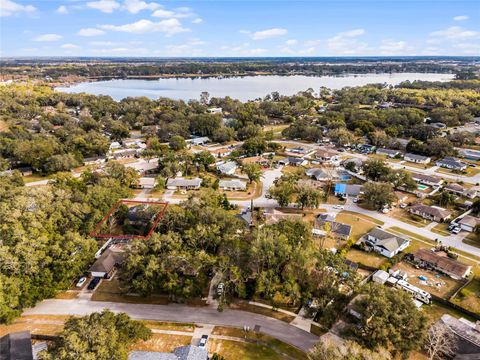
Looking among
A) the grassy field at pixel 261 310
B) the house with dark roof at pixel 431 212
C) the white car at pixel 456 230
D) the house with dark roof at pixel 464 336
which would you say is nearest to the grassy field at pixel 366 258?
the house with dark roof at pixel 464 336

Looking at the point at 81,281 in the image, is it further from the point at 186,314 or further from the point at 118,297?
the point at 186,314

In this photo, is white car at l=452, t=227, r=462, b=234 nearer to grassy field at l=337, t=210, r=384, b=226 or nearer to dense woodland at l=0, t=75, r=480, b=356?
grassy field at l=337, t=210, r=384, b=226

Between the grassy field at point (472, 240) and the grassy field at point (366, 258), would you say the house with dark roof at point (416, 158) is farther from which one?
the grassy field at point (366, 258)

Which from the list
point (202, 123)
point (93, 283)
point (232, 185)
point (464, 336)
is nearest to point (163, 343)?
point (93, 283)

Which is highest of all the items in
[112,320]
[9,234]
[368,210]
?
[9,234]

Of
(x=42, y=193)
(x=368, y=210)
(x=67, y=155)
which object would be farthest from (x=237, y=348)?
(x=67, y=155)

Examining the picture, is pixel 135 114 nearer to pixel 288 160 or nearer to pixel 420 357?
pixel 288 160
